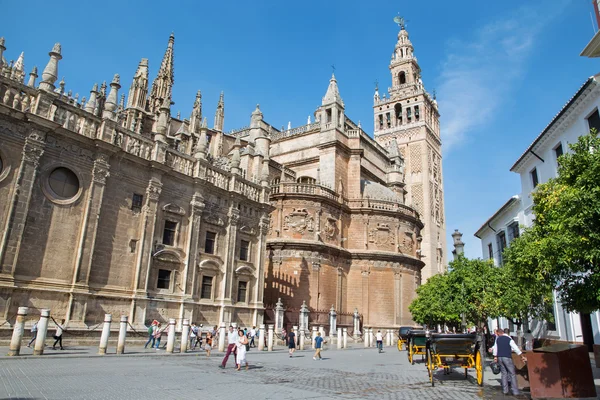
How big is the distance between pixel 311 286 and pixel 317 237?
3907 mm

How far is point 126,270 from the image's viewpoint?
1902cm

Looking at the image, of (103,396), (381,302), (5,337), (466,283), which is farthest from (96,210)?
(381,302)

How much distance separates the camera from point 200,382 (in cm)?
991

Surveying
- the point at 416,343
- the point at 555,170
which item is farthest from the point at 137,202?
the point at 555,170

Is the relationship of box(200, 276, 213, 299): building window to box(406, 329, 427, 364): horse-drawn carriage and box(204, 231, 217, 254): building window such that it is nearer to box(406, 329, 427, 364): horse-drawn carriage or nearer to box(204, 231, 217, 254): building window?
box(204, 231, 217, 254): building window

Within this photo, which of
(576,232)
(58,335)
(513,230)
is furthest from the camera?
(513,230)

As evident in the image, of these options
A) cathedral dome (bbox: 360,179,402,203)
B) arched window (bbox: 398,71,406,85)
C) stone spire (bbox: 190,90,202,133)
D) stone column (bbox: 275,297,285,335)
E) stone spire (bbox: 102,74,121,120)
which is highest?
arched window (bbox: 398,71,406,85)

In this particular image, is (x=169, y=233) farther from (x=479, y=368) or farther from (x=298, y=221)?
(x=479, y=368)

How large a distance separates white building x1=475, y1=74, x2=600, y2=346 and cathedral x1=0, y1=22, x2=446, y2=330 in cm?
1287

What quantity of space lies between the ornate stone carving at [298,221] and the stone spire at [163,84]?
15.2 metres

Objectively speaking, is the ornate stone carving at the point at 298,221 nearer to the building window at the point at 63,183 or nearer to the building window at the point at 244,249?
the building window at the point at 244,249

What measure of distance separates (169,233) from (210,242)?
2612 mm

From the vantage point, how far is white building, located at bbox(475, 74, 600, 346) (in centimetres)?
1653

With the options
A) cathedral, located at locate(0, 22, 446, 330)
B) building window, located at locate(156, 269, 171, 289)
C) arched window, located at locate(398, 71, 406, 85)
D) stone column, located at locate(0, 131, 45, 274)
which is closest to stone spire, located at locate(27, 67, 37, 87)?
cathedral, located at locate(0, 22, 446, 330)
